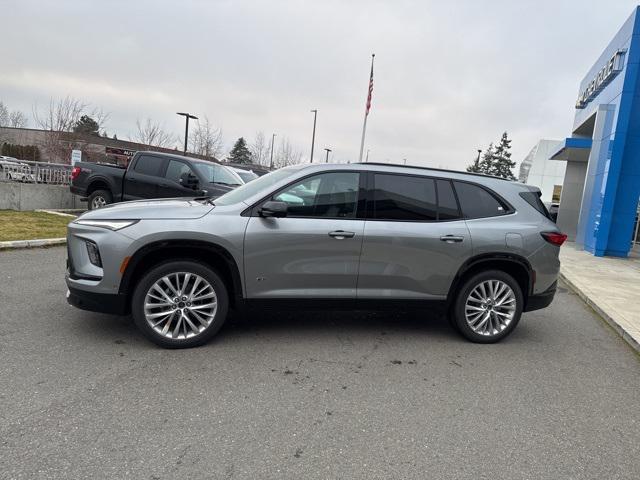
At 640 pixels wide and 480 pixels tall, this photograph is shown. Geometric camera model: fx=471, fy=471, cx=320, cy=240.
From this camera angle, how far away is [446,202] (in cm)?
498

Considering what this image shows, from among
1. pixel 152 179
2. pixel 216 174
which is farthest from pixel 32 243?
pixel 216 174

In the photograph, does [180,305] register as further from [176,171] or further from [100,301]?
[176,171]

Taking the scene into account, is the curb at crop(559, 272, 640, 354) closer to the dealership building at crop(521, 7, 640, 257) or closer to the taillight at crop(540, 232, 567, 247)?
the taillight at crop(540, 232, 567, 247)

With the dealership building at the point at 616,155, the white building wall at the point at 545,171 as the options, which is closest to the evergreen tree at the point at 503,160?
the white building wall at the point at 545,171

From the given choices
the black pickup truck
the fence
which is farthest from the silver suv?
the fence

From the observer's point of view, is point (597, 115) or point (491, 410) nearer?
point (491, 410)

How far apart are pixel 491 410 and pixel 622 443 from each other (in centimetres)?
85

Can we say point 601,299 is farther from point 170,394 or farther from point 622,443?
point 170,394

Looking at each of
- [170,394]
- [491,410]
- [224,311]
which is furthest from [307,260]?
[491,410]

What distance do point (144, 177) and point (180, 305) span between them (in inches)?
310

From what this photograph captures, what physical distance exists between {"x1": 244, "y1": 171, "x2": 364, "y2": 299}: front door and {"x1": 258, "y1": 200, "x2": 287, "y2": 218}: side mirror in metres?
0.08

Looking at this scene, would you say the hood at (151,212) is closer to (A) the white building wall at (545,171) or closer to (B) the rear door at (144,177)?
(B) the rear door at (144,177)

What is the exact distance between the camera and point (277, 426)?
3127 mm

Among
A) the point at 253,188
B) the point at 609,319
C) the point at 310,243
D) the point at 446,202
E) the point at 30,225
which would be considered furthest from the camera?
the point at 30,225
